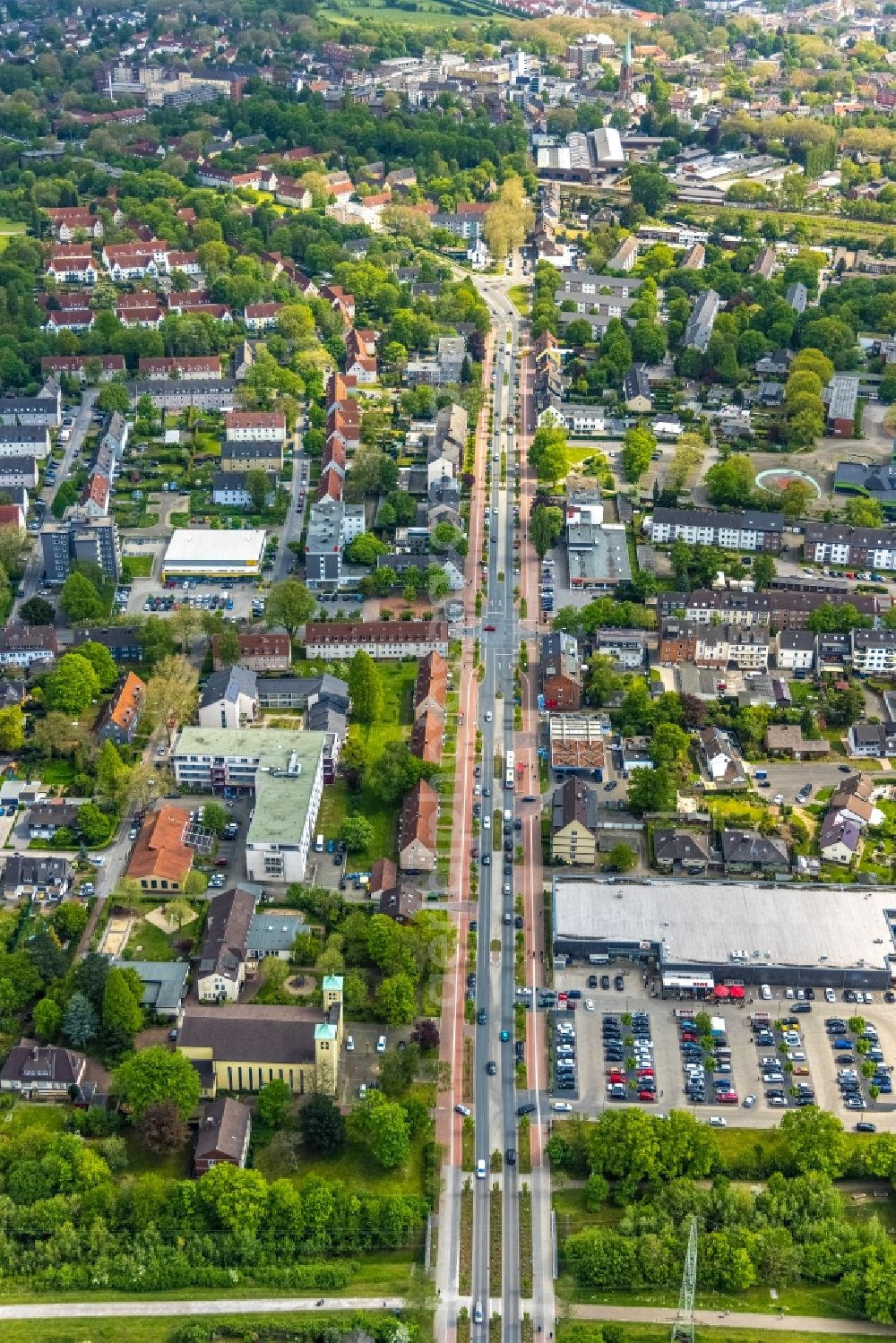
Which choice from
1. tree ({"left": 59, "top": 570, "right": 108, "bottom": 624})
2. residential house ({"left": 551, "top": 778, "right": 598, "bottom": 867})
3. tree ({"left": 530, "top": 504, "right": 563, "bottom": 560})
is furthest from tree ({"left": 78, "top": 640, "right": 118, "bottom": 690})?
tree ({"left": 530, "top": 504, "right": 563, "bottom": 560})

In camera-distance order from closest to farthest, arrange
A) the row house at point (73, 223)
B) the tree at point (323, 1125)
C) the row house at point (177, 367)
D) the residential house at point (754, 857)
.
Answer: the tree at point (323, 1125) → the residential house at point (754, 857) → the row house at point (177, 367) → the row house at point (73, 223)

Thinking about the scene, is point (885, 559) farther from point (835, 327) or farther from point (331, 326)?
point (331, 326)

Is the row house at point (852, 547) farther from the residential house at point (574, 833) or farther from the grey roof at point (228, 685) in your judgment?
the grey roof at point (228, 685)

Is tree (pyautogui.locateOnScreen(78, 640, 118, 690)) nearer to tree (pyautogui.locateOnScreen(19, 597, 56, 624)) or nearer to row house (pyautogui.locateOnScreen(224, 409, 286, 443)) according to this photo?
tree (pyautogui.locateOnScreen(19, 597, 56, 624))

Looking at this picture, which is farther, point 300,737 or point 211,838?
point 300,737

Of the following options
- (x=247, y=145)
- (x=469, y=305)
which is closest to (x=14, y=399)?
(x=469, y=305)

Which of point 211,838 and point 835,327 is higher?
point 835,327

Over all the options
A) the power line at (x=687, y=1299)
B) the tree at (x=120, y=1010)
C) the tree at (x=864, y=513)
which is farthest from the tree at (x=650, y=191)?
the power line at (x=687, y=1299)
